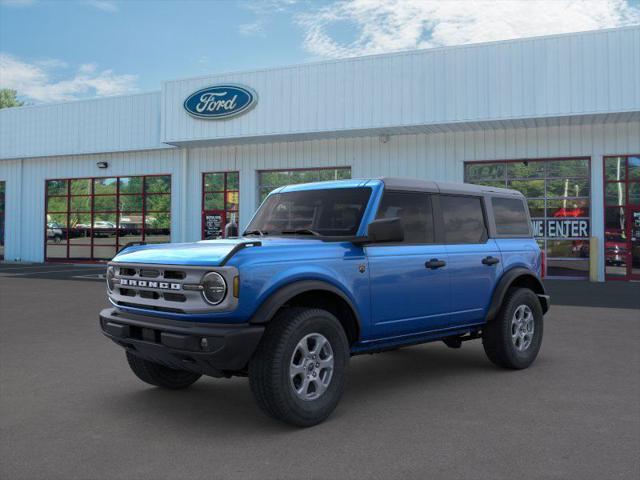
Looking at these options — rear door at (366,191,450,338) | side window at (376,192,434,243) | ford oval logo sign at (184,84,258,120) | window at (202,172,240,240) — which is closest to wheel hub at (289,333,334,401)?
rear door at (366,191,450,338)

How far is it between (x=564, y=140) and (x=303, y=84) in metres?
8.26

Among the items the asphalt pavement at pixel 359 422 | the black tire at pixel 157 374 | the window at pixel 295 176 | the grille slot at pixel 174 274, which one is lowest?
the asphalt pavement at pixel 359 422

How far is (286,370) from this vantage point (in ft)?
14.3

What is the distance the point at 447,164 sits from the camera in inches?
779

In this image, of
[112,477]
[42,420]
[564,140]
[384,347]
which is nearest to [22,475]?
[112,477]

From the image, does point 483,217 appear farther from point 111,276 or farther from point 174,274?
point 111,276

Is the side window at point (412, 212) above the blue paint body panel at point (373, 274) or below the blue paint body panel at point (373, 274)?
above

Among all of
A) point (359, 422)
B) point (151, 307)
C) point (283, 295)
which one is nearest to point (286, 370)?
point (283, 295)

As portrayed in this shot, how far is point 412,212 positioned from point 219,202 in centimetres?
1827

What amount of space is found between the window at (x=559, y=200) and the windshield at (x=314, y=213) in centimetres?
1419

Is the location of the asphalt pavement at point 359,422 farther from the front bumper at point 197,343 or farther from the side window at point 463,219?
the side window at point 463,219

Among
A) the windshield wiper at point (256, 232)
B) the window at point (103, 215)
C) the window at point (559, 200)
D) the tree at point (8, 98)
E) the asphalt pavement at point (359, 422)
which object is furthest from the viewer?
the tree at point (8, 98)

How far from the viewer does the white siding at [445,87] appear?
16.7 m

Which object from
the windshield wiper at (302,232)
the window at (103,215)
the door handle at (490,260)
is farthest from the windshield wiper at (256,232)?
the window at (103,215)
